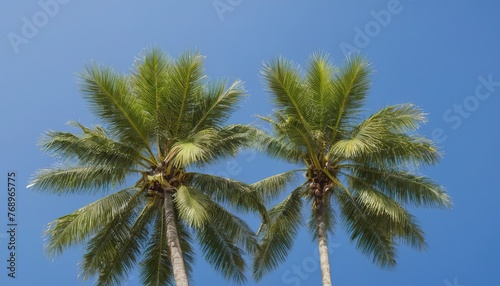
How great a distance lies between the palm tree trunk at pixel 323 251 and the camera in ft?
68.4

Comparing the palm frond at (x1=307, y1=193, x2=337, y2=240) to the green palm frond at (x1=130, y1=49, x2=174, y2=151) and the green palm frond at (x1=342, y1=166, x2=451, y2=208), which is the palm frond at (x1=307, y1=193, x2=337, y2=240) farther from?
the green palm frond at (x1=130, y1=49, x2=174, y2=151)

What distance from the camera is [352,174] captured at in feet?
74.9

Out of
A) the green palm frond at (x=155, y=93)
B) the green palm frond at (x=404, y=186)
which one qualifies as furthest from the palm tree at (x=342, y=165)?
the green palm frond at (x=155, y=93)

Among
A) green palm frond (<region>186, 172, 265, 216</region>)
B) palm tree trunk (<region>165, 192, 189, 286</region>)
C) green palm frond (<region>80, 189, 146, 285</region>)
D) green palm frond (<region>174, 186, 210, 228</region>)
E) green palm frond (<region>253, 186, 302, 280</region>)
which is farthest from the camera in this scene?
green palm frond (<region>253, 186, 302, 280</region>)

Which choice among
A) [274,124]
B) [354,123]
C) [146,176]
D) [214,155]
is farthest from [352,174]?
[146,176]

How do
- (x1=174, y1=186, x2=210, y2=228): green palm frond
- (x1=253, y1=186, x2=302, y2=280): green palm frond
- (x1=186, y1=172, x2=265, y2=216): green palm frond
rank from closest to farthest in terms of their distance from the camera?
(x1=174, y1=186, x2=210, y2=228): green palm frond → (x1=186, y1=172, x2=265, y2=216): green palm frond → (x1=253, y1=186, x2=302, y2=280): green palm frond

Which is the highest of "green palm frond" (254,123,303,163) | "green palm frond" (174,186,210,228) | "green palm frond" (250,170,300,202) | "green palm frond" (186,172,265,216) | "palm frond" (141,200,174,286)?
"green palm frond" (254,123,303,163)

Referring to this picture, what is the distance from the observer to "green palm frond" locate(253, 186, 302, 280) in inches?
899

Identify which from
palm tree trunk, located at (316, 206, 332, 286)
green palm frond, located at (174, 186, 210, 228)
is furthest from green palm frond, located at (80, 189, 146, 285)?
palm tree trunk, located at (316, 206, 332, 286)

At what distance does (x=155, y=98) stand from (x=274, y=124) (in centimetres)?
437

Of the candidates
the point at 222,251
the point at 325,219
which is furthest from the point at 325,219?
the point at 222,251

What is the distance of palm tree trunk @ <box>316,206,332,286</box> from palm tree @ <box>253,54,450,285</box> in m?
0.03

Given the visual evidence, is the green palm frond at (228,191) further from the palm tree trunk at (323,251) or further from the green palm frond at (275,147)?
the green palm frond at (275,147)

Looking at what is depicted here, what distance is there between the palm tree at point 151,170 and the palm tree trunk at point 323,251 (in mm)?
2435
